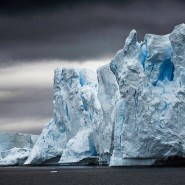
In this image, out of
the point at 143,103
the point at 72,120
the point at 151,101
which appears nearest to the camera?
the point at 151,101

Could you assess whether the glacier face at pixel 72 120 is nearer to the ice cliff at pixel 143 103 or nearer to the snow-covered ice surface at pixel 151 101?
the ice cliff at pixel 143 103

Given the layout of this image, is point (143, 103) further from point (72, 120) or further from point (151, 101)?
point (72, 120)

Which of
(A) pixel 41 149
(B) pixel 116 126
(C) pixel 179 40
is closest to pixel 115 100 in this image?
(B) pixel 116 126

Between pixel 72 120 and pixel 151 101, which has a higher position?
pixel 151 101

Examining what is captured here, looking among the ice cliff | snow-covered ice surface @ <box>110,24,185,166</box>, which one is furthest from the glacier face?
snow-covered ice surface @ <box>110,24,185,166</box>

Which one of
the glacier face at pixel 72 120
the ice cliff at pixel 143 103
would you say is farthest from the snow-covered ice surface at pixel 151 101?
the glacier face at pixel 72 120

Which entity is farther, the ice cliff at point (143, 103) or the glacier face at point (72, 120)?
the glacier face at point (72, 120)

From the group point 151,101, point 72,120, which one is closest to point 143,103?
point 151,101

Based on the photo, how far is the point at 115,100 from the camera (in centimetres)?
5769

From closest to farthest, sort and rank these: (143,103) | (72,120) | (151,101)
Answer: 1. (151,101)
2. (143,103)
3. (72,120)

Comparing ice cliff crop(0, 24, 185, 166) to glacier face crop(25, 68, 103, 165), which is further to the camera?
glacier face crop(25, 68, 103, 165)

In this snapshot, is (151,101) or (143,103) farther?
(143,103)

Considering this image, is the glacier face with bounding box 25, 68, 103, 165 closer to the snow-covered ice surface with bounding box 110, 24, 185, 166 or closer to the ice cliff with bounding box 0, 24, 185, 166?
the ice cliff with bounding box 0, 24, 185, 166

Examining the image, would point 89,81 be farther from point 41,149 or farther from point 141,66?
point 141,66
